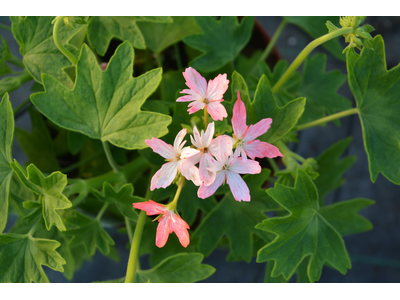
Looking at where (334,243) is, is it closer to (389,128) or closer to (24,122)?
(389,128)

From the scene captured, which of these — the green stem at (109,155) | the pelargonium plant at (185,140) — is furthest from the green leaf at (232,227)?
the green stem at (109,155)

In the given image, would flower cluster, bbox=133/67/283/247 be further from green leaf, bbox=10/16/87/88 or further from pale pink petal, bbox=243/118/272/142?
green leaf, bbox=10/16/87/88

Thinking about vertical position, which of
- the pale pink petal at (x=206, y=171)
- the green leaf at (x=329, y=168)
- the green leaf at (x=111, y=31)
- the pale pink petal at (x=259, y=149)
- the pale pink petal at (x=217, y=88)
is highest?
the green leaf at (x=111, y=31)

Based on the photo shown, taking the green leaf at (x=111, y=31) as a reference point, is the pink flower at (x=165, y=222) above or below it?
below

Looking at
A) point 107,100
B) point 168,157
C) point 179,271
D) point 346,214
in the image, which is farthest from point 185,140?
point 346,214

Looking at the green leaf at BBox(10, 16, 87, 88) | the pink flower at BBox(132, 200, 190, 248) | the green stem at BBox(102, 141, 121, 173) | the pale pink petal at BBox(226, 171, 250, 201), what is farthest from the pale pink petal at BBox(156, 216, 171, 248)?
the green leaf at BBox(10, 16, 87, 88)

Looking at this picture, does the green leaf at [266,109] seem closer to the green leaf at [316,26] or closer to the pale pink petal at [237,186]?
the pale pink petal at [237,186]

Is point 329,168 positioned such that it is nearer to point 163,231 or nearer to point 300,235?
point 300,235
